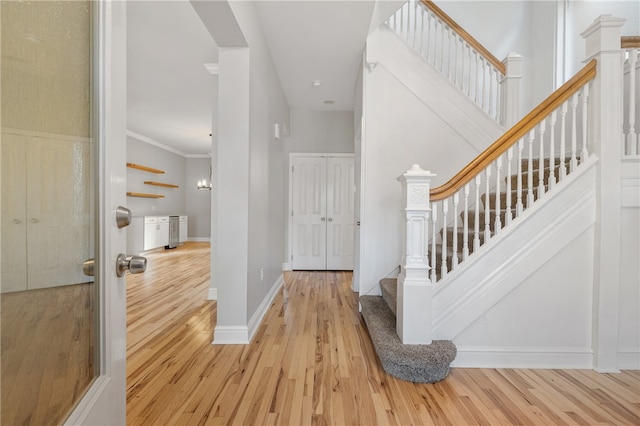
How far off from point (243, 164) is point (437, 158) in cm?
192

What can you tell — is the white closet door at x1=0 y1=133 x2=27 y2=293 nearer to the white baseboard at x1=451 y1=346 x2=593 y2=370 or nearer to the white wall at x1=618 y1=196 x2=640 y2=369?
the white baseboard at x1=451 y1=346 x2=593 y2=370

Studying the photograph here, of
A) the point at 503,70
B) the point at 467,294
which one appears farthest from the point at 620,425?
the point at 503,70

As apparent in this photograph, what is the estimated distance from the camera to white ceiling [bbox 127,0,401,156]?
106 inches

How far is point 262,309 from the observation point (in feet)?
9.86

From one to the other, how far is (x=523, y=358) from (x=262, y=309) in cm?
209

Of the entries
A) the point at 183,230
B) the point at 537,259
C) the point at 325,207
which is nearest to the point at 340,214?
the point at 325,207

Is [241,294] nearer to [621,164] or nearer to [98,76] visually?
[98,76]

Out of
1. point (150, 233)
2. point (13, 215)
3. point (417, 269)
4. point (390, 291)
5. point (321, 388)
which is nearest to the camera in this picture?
point (13, 215)

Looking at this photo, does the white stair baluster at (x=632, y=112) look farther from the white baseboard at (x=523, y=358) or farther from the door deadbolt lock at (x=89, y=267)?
the door deadbolt lock at (x=89, y=267)

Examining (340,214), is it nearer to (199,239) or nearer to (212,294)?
(212,294)

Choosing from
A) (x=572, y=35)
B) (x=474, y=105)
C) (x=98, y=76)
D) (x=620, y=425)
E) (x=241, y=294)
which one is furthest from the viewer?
(x=572, y=35)

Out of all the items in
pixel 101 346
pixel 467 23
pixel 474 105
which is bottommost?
pixel 101 346

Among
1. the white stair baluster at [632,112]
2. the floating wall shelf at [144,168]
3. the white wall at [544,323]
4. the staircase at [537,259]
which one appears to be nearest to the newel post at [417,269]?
the staircase at [537,259]

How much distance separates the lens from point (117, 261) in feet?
2.32
